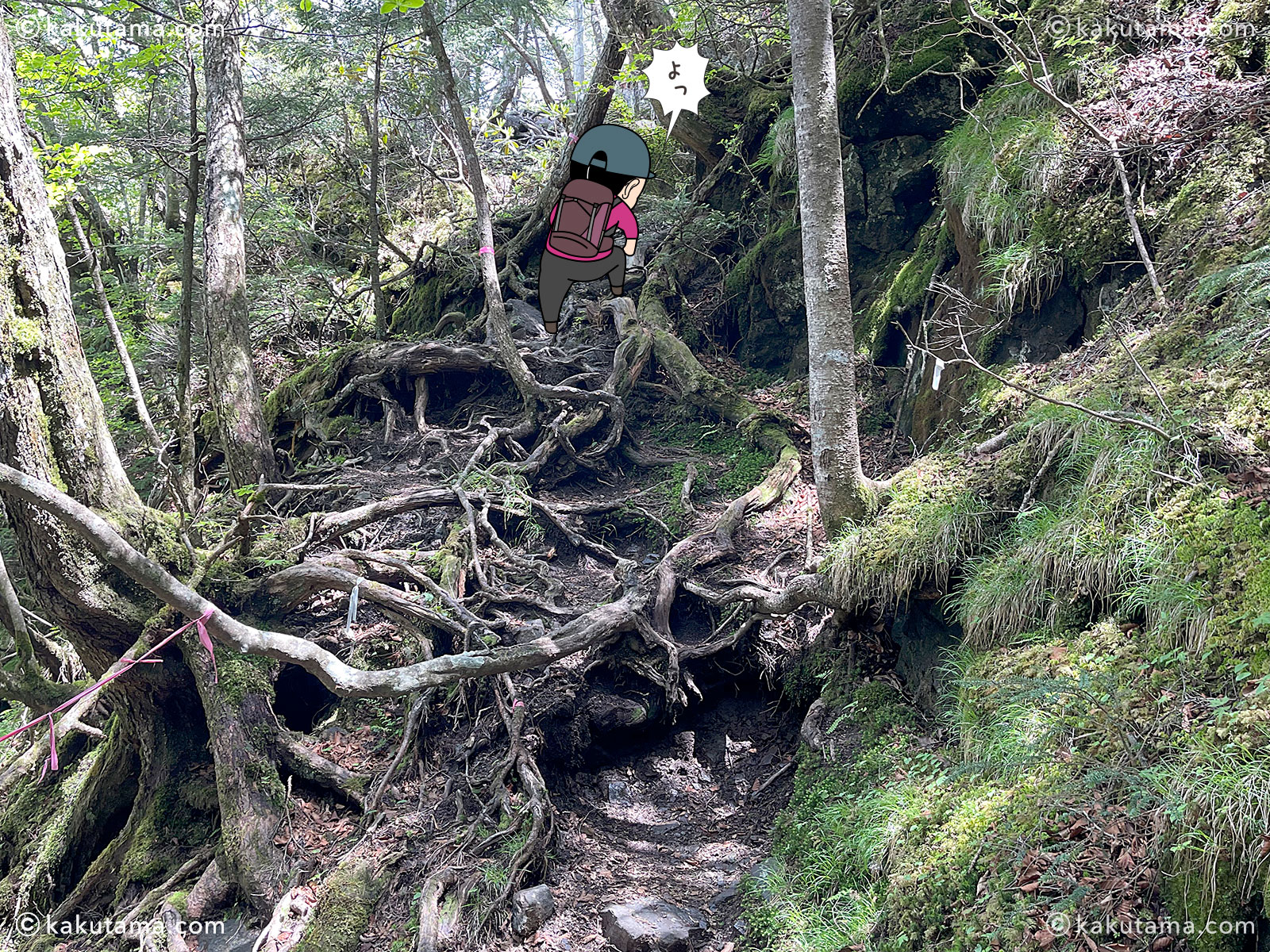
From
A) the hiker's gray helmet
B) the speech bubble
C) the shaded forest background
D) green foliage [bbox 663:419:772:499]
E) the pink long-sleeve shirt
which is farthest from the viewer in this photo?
the hiker's gray helmet

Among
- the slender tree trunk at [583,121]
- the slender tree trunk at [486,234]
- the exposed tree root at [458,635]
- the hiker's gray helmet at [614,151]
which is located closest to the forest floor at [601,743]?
the exposed tree root at [458,635]

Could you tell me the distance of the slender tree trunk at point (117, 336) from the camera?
300 inches

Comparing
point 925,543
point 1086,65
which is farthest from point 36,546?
point 1086,65

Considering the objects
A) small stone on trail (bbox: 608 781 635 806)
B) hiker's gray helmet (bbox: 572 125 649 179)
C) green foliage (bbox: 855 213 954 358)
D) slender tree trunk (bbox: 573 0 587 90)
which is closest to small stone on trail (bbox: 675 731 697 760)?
small stone on trail (bbox: 608 781 635 806)

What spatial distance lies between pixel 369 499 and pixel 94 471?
2.84 meters

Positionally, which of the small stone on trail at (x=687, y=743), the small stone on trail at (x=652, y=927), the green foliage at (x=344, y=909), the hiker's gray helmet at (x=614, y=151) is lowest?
the green foliage at (x=344, y=909)

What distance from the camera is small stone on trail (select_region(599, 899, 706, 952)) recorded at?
12.6ft

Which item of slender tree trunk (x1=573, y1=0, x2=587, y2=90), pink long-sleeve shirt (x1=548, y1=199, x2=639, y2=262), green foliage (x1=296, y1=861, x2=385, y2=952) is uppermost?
slender tree trunk (x1=573, y1=0, x2=587, y2=90)

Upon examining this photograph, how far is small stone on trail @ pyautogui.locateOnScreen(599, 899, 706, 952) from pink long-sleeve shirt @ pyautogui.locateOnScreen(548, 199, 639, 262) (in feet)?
22.0

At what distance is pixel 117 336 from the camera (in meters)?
7.86

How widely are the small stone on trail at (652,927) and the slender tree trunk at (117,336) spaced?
5.77 meters

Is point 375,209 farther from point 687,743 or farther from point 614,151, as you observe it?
point 687,743

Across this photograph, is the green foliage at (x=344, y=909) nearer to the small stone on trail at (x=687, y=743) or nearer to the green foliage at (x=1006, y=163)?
the small stone on trail at (x=687, y=743)

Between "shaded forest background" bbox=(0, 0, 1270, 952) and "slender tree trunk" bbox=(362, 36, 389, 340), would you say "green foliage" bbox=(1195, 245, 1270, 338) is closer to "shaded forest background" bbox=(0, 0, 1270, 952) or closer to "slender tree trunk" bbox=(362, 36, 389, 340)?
"shaded forest background" bbox=(0, 0, 1270, 952)
